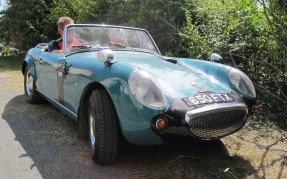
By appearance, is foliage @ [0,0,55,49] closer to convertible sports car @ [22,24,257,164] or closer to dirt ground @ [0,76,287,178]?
dirt ground @ [0,76,287,178]

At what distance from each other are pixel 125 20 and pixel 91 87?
5.19 m

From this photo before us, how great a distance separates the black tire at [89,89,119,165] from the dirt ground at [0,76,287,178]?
0.13 metres

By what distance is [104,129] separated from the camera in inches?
89.3

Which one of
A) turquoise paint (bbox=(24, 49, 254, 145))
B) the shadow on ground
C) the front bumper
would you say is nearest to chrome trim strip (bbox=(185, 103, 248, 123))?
the front bumper

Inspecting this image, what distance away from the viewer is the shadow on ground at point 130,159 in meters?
2.31

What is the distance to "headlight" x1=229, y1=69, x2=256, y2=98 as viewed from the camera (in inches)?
104

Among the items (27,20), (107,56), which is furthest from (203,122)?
(27,20)

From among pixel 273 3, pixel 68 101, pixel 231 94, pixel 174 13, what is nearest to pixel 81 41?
pixel 68 101

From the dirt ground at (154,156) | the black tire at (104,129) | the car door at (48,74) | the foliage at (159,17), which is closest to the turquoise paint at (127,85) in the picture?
the black tire at (104,129)

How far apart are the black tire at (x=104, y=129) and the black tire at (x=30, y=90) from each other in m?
2.41

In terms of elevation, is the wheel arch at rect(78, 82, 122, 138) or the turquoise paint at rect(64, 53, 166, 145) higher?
the turquoise paint at rect(64, 53, 166, 145)

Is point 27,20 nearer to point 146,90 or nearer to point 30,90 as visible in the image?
point 30,90

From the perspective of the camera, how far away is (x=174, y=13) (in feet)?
21.5

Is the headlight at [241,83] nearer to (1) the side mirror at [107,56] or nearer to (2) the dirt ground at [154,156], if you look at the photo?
(2) the dirt ground at [154,156]
